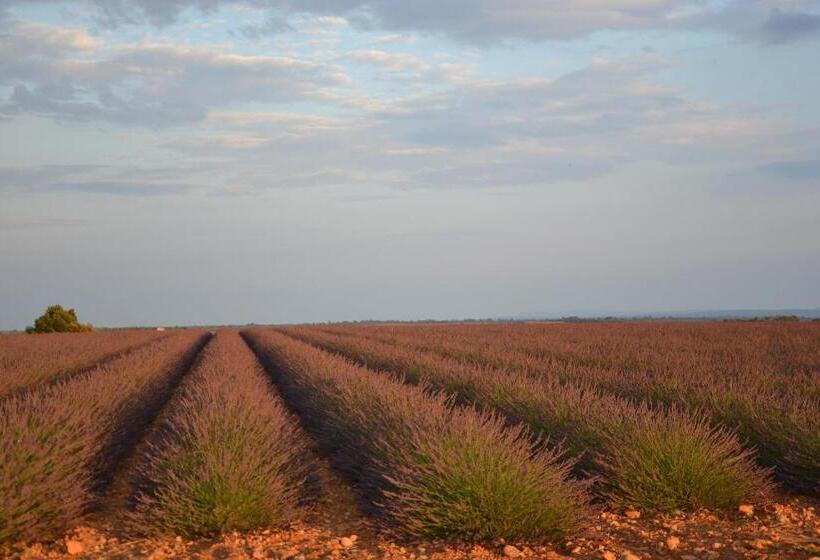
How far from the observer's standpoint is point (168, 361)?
18.9m

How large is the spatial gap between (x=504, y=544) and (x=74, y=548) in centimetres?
269

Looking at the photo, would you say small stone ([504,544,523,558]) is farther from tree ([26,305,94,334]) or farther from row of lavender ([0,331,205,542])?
tree ([26,305,94,334])

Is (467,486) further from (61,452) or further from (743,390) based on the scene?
(743,390)

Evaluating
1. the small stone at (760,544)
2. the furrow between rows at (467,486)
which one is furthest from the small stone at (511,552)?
the small stone at (760,544)

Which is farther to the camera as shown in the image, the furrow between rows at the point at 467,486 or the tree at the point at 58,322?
the tree at the point at 58,322

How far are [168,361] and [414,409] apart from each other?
13051mm

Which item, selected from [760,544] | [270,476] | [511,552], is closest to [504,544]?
[511,552]

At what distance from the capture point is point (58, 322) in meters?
49.2

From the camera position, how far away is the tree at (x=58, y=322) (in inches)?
1938

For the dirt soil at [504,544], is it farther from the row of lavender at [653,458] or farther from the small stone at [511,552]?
the row of lavender at [653,458]

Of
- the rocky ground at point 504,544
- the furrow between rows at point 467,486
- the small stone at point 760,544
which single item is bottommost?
the rocky ground at point 504,544

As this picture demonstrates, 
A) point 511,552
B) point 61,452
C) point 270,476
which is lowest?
point 511,552

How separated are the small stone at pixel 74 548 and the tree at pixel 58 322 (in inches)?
1872

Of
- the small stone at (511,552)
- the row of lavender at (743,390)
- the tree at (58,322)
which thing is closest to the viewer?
the small stone at (511,552)
